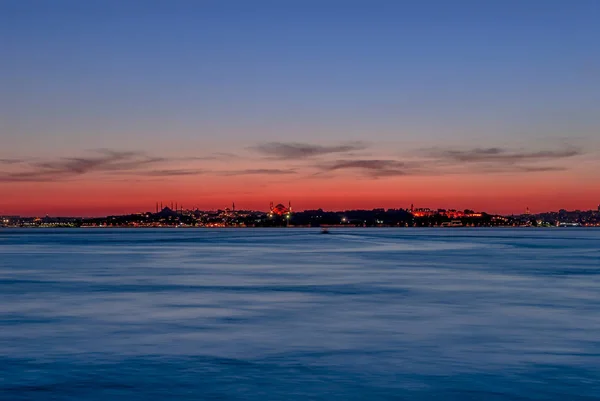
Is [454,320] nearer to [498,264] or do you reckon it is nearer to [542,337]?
[542,337]

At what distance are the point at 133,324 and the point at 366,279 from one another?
59.5 feet

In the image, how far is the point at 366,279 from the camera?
3684 centimetres

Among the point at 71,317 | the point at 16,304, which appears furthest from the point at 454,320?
the point at 16,304

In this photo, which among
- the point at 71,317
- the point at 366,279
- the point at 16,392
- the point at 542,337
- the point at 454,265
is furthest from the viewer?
the point at 454,265

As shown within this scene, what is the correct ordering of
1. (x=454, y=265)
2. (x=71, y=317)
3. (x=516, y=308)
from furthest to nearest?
(x=454, y=265), (x=516, y=308), (x=71, y=317)

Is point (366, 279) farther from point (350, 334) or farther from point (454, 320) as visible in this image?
point (350, 334)

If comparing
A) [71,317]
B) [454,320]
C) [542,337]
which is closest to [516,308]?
[454,320]

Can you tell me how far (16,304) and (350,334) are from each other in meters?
12.5

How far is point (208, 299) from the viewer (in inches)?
1062

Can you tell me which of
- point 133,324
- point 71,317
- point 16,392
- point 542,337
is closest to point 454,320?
point 542,337

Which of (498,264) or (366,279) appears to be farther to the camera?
(498,264)

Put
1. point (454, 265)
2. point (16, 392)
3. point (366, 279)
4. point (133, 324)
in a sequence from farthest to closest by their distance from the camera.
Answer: point (454, 265)
point (366, 279)
point (133, 324)
point (16, 392)

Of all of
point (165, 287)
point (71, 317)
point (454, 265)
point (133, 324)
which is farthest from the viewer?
point (454, 265)

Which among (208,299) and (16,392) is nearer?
(16,392)
